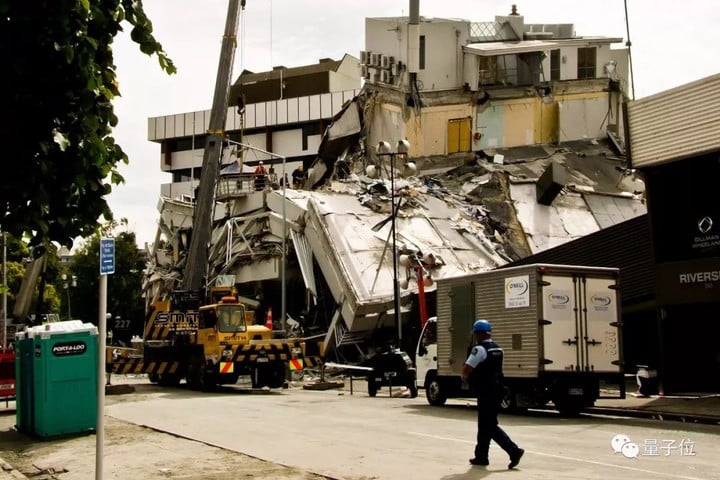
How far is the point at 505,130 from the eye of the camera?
168ft

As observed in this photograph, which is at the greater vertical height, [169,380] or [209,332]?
[209,332]

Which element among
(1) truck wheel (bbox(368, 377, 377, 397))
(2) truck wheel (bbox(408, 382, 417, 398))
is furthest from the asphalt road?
(1) truck wheel (bbox(368, 377, 377, 397))

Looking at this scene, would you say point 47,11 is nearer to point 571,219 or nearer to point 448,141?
point 571,219

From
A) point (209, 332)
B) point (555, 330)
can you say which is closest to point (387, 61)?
point (209, 332)

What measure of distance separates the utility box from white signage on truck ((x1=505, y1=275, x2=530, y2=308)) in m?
8.08

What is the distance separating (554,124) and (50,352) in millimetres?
41693

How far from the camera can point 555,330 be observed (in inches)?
674

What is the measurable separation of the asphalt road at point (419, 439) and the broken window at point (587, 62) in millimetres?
36329

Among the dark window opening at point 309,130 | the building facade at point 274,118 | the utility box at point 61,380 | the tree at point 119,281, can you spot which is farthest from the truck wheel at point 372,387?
the dark window opening at point 309,130

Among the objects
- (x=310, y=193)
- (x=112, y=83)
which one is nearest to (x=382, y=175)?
(x=310, y=193)

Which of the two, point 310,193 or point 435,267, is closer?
point 435,267

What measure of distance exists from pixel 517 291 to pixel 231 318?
11.1 meters

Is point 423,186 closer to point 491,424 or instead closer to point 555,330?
point 555,330

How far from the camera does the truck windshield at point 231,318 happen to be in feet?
84.6
